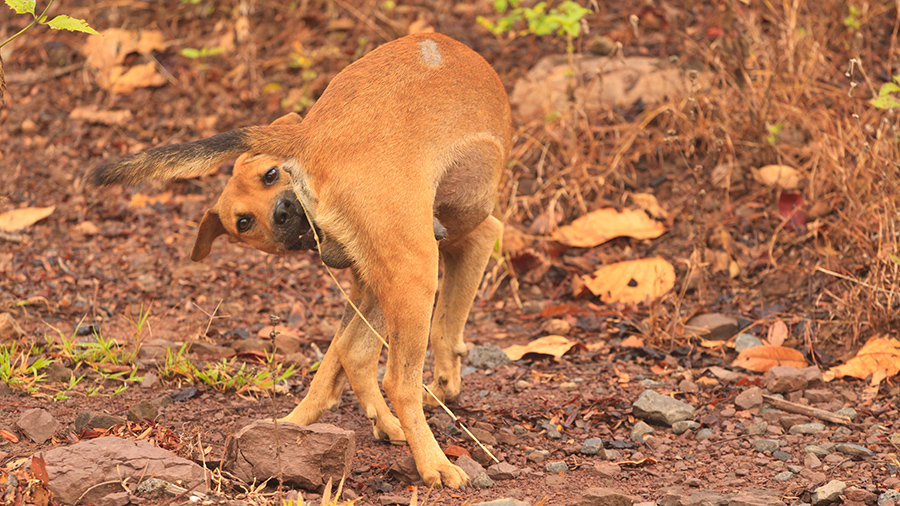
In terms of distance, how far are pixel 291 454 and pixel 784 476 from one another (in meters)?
2.24

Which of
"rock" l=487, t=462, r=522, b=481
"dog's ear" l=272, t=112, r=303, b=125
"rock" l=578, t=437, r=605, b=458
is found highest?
"dog's ear" l=272, t=112, r=303, b=125

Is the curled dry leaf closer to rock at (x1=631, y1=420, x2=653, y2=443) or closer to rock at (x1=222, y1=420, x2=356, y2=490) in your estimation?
rock at (x1=631, y1=420, x2=653, y2=443)

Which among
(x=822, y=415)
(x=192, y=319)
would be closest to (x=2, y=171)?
(x=192, y=319)

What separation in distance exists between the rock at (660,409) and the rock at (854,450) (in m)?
0.81

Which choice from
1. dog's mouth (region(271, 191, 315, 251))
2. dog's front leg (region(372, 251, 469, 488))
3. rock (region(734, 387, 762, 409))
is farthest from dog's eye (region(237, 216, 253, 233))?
rock (region(734, 387, 762, 409))

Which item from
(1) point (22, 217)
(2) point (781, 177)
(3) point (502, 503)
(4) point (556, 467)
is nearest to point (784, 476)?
(4) point (556, 467)

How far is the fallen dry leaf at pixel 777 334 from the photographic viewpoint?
5.53m

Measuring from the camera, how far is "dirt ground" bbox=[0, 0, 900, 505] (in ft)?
14.4

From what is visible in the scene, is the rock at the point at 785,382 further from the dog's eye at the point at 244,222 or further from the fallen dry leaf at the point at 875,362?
the dog's eye at the point at 244,222

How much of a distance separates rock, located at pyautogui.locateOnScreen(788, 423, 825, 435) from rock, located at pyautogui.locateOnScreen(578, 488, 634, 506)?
1.53 metres

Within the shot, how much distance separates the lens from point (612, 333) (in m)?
6.00

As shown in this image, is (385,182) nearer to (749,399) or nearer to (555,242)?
(749,399)

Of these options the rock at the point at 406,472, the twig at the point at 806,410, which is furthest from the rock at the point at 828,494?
the rock at the point at 406,472

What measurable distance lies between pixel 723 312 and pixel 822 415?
159cm
